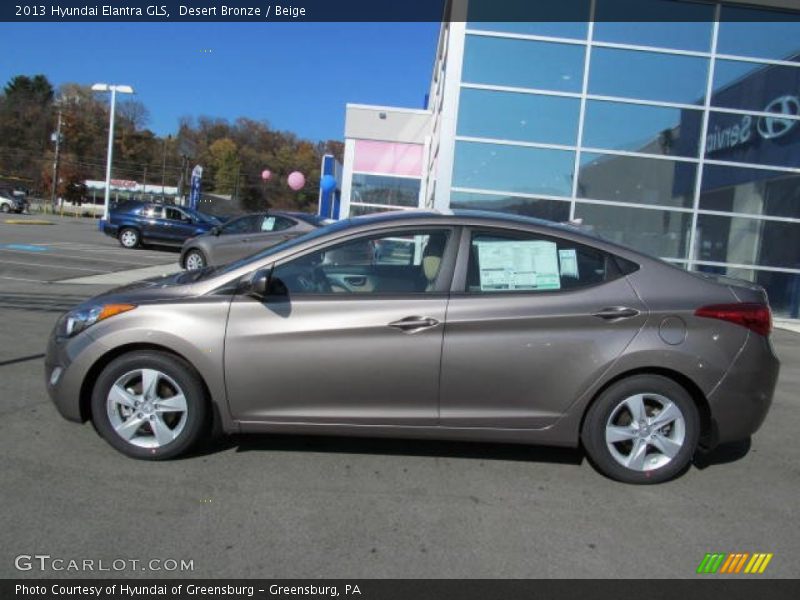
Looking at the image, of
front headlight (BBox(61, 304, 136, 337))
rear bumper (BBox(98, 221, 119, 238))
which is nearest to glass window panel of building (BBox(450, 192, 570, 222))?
front headlight (BBox(61, 304, 136, 337))

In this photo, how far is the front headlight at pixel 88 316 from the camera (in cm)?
401

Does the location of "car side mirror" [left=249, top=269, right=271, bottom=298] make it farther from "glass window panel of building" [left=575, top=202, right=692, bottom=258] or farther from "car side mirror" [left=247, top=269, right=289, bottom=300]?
"glass window panel of building" [left=575, top=202, right=692, bottom=258]

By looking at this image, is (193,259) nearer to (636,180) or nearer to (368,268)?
(636,180)

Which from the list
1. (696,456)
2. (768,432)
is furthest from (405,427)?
(768,432)

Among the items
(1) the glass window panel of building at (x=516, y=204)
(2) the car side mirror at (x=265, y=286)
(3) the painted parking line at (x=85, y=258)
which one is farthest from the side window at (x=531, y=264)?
(3) the painted parking line at (x=85, y=258)

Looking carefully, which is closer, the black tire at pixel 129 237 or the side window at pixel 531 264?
the side window at pixel 531 264

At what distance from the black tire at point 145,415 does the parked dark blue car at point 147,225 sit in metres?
19.0

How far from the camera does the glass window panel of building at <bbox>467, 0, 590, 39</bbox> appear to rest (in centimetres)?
1305

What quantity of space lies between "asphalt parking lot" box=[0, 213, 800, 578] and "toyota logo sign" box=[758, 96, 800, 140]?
33.8 feet

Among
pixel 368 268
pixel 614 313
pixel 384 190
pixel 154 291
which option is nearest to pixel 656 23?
pixel 384 190

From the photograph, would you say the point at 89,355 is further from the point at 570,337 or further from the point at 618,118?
the point at 618,118

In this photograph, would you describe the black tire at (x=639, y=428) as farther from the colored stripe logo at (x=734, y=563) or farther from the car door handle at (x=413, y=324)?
the car door handle at (x=413, y=324)
